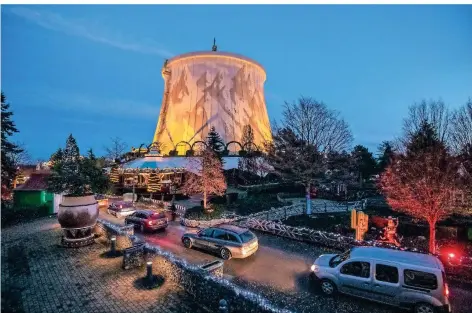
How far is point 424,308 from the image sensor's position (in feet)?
25.3

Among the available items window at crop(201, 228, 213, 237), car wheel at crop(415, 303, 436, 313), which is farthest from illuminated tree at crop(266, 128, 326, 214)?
car wheel at crop(415, 303, 436, 313)

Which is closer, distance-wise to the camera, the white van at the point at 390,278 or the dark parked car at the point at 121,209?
the white van at the point at 390,278

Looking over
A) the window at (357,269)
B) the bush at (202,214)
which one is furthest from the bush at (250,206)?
the window at (357,269)

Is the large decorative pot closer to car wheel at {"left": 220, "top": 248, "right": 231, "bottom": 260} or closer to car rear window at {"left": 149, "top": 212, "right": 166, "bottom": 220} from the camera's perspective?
car rear window at {"left": 149, "top": 212, "right": 166, "bottom": 220}

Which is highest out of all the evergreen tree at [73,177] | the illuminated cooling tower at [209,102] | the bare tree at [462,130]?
the illuminated cooling tower at [209,102]

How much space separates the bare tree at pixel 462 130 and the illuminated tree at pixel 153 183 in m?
Answer: 29.2

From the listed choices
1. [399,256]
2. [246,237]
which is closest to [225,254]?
[246,237]

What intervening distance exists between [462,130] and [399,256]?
15.8m

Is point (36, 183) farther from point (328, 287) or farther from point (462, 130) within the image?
point (462, 130)

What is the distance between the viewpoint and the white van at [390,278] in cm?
755

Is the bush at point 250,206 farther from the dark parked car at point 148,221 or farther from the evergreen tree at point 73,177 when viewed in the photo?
the evergreen tree at point 73,177

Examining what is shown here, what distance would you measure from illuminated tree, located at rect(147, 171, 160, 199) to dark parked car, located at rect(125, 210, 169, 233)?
14.8m

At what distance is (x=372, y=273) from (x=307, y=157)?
41.5ft

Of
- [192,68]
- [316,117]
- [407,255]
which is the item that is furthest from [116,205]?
[192,68]
